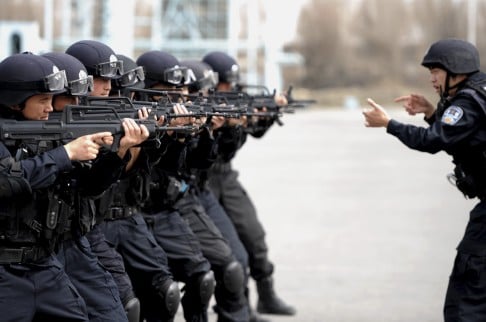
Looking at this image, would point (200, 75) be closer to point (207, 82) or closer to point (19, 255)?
point (207, 82)

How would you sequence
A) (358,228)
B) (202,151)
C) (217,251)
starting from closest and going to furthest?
1. (202,151)
2. (217,251)
3. (358,228)

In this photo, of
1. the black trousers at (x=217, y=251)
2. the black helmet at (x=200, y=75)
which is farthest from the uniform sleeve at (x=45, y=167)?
the black helmet at (x=200, y=75)

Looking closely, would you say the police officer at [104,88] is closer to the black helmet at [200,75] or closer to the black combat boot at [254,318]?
the black helmet at [200,75]

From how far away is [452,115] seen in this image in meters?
6.52

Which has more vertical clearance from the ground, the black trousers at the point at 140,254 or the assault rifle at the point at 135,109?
the assault rifle at the point at 135,109

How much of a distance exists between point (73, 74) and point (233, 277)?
2.50 metres

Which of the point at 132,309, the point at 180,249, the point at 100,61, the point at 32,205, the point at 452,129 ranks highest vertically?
the point at 100,61

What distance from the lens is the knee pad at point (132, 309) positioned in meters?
6.46

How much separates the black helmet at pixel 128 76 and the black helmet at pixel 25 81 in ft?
5.17

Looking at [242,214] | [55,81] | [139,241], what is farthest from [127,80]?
[242,214]

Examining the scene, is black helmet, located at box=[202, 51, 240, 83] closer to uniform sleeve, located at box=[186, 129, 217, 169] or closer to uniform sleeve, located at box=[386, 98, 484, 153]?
uniform sleeve, located at box=[186, 129, 217, 169]

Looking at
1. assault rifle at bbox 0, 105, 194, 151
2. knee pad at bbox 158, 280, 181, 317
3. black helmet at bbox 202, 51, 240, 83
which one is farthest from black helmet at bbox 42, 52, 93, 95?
black helmet at bbox 202, 51, 240, 83

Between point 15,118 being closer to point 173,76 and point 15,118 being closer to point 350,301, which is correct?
point 173,76

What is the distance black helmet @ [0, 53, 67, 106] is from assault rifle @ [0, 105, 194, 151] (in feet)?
0.49
